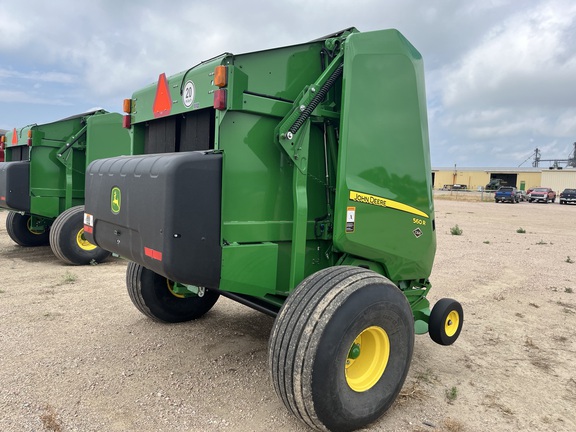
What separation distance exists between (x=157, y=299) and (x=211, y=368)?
1078 mm

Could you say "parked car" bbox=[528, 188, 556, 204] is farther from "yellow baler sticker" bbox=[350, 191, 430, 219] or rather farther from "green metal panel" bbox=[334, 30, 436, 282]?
"yellow baler sticker" bbox=[350, 191, 430, 219]

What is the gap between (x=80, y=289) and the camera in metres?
6.14

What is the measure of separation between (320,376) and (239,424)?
724 millimetres

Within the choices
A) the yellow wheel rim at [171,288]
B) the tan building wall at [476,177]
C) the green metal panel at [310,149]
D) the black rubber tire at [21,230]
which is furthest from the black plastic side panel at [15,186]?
the tan building wall at [476,177]

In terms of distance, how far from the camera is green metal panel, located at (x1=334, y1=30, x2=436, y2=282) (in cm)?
321

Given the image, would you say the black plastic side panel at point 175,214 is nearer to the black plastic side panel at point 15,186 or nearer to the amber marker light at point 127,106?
the amber marker light at point 127,106

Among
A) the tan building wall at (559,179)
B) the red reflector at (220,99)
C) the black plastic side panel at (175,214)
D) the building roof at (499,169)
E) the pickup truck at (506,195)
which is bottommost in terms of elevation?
the black plastic side panel at (175,214)

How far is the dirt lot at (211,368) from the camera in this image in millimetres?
3010

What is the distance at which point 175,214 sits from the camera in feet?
8.92

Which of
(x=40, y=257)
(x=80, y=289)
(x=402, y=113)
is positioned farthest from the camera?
(x=40, y=257)

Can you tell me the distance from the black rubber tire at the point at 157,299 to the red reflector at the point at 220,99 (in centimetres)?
191

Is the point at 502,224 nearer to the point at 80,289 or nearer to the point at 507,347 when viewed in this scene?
the point at 507,347

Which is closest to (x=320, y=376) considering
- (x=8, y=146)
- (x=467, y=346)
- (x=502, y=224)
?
(x=467, y=346)

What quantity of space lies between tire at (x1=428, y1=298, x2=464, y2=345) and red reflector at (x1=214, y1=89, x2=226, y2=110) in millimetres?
2455
